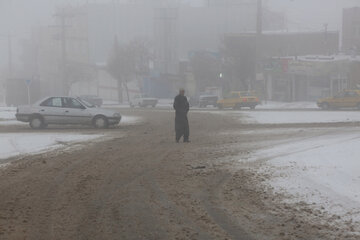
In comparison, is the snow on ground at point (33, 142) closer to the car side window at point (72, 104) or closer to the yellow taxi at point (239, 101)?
the car side window at point (72, 104)

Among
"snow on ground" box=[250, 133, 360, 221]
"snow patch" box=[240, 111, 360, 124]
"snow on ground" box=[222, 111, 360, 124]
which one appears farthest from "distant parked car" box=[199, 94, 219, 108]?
"snow on ground" box=[250, 133, 360, 221]

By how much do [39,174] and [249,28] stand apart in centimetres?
7872

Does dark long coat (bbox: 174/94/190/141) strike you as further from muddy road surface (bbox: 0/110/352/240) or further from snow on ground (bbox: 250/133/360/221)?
snow on ground (bbox: 250/133/360/221)

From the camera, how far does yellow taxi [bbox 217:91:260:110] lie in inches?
1549

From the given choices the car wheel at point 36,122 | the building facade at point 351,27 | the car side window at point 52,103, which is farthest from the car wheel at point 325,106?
the building facade at point 351,27

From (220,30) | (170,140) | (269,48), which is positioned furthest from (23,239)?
(220,30)

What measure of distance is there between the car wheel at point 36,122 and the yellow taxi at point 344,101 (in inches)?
917

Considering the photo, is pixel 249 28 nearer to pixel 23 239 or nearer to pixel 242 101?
pixel 242 101

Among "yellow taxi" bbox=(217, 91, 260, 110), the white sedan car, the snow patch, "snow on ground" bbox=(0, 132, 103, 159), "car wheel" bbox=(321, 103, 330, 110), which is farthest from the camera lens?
"yellow taxi" bbox=(217, 91, 260, 110)

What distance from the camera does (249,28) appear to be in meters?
85.1

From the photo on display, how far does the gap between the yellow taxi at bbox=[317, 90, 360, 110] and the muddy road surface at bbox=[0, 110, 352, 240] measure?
25461mm

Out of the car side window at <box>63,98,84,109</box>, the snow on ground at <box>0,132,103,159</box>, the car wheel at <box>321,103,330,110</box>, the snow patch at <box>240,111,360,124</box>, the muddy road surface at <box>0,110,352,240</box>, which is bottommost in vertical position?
the muddy road surface at <box>0,110,352,240</box>

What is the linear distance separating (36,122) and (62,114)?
1178 mm

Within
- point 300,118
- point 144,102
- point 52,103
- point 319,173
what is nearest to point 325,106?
point 300,118
